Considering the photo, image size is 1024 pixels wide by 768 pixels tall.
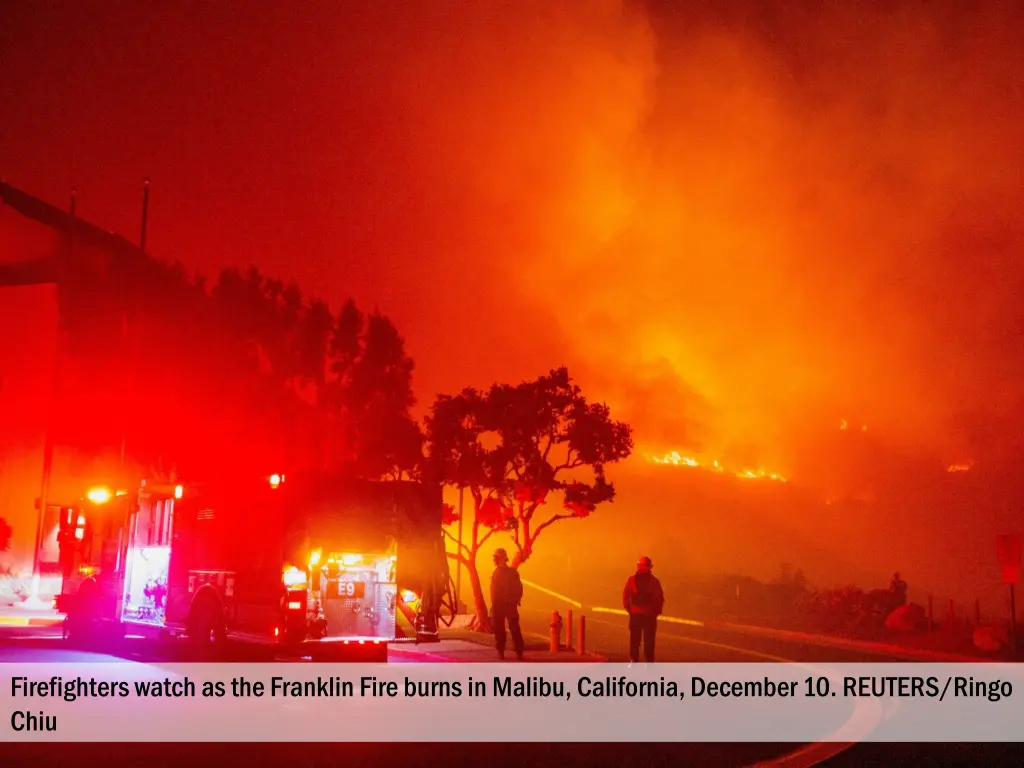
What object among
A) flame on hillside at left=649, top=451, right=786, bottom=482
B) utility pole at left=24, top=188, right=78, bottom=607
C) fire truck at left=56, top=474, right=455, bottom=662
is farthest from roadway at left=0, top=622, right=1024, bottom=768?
flame on hillside at left=649, top=451, right=786, bottom=482

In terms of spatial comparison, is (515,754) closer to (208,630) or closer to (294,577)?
(294,577)

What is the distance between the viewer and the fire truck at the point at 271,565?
1487 centimetres

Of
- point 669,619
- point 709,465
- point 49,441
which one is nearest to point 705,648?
point 669,619

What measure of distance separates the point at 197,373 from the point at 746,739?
3228 cm

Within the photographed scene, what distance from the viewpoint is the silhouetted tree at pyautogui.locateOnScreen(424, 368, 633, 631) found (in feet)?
91.6

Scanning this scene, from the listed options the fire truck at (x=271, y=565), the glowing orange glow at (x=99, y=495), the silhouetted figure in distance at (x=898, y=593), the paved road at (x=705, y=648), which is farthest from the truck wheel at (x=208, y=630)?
the silhouetted figure in distance at (x=898, y=593)

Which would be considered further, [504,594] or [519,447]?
[519,447]

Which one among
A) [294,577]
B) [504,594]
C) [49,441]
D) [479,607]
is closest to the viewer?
[294,577]

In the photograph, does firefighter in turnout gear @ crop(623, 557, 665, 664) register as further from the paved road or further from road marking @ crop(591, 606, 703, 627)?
road marking @ crop(591, 606, 703, 627)

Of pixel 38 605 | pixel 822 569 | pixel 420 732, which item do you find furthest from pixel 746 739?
pixel 822 569

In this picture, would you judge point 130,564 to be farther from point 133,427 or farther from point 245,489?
point 133,427

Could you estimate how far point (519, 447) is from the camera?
1104 inches

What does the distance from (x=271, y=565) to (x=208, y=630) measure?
222 centimetres

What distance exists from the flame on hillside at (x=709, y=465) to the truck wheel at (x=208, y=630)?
5038 cm
